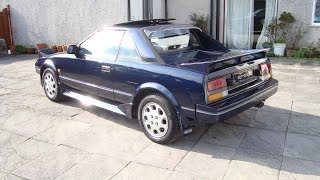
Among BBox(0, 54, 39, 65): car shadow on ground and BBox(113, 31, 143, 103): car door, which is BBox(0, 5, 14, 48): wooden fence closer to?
BBox(0, 54, 39, 65): car shadow on ground

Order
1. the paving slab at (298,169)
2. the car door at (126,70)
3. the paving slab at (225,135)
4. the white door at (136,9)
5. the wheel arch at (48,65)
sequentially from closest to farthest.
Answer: the paving slab at (298,169), the paving slab at (225,135), the car door at (126,70), the wheel arch at (48,65), the white door at (136,9)

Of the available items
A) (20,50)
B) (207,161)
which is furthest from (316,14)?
(20,50)

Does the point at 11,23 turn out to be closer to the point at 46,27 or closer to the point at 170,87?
the point at 46,27

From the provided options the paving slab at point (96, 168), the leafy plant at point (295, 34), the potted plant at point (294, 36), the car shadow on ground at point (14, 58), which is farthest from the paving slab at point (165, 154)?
the car shadow on ground at point (14, 58)

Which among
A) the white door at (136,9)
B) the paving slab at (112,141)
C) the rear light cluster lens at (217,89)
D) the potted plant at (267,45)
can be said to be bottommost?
the paving slab at (112,141)

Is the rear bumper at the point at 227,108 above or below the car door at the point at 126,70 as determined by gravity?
below

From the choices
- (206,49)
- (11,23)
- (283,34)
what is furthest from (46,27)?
(206,49)

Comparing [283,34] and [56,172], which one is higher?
[283,34]

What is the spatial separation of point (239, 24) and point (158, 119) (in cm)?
751

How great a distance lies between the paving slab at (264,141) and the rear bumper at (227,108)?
1.59 feet

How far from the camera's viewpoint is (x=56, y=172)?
3.91 meters

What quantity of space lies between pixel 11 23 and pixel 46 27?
6.03 ft

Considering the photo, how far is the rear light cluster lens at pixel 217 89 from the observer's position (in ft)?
13.0

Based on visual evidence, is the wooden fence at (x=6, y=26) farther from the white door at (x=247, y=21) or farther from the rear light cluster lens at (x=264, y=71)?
the rear light cluster lens at (x=264, y=71)
